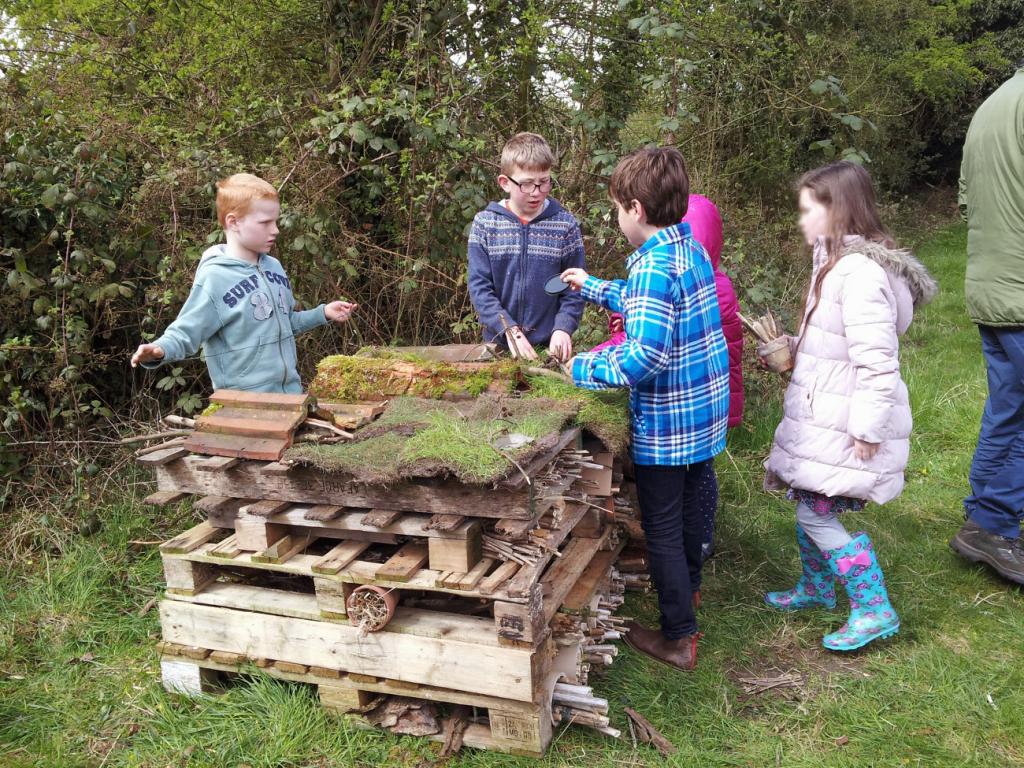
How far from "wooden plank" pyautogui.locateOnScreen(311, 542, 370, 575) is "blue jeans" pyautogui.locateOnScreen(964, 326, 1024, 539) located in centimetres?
334

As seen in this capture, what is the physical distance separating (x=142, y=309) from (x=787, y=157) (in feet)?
20.4

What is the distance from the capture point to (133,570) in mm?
4094

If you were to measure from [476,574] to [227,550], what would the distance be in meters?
1.04

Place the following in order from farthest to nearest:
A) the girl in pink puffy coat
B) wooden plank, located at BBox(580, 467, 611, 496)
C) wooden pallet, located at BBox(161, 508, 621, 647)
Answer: the girl in pink puffy coat → wooden plank, located at BBox(580, 467, 611, 496) → wooden pallet, located at BBox(161, 508, 621, 647)

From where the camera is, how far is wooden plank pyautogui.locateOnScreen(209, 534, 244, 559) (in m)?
2.99

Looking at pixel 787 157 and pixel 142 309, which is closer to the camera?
pixel 142 309

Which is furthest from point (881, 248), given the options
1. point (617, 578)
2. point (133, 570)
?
point (133, 570)

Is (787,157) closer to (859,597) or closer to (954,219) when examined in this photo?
(859,597)

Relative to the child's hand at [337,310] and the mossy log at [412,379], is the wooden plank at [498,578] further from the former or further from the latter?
the child's hand at [337,310]

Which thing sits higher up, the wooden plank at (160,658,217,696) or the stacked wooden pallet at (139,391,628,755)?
the stacked wooden pallet at (139,391,628,755)

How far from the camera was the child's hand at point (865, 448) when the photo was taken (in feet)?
10.3

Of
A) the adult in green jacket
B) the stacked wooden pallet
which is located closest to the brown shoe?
the stacked wooden pallet

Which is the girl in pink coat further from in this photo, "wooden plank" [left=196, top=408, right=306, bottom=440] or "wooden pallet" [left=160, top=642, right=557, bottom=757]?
"wooden plank" [left=196, top=408, right=306, bottom=440]

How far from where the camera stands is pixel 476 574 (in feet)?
8.82
